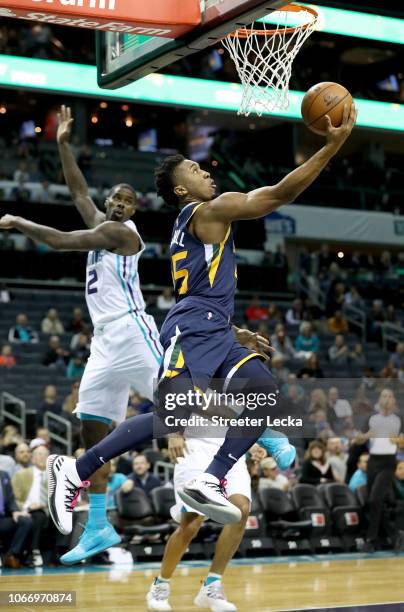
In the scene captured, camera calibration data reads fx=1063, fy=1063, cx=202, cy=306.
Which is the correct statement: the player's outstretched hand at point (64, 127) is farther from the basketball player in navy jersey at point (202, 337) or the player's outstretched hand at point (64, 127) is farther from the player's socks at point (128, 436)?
the player's socks at point (128, 436)

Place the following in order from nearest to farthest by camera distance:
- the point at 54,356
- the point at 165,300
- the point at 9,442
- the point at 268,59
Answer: the point at 268,59 → the point at 9,442 → the point at 54,356 → the point at 165,300

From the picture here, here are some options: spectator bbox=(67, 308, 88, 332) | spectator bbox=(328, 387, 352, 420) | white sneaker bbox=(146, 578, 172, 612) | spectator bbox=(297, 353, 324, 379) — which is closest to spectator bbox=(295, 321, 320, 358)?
spectator bbox=(297, 353, 324, 379)

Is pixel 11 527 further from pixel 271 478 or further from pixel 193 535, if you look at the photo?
pixel 193 535

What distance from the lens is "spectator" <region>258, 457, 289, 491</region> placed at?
12.6 m

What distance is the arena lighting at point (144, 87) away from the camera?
10570 millimetres

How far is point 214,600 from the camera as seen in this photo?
7.01m

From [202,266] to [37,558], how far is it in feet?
19.6

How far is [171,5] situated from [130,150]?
64.2 ft

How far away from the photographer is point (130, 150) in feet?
85.0

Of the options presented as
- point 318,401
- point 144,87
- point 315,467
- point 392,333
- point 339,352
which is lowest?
point 315,467

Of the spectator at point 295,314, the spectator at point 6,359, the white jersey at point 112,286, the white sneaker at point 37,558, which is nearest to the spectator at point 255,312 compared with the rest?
the spectator at point 295,314

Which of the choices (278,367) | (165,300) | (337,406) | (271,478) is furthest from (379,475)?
(165,300)

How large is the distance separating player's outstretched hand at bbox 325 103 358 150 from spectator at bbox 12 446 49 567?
6.36m

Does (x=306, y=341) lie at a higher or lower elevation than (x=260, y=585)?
higher
